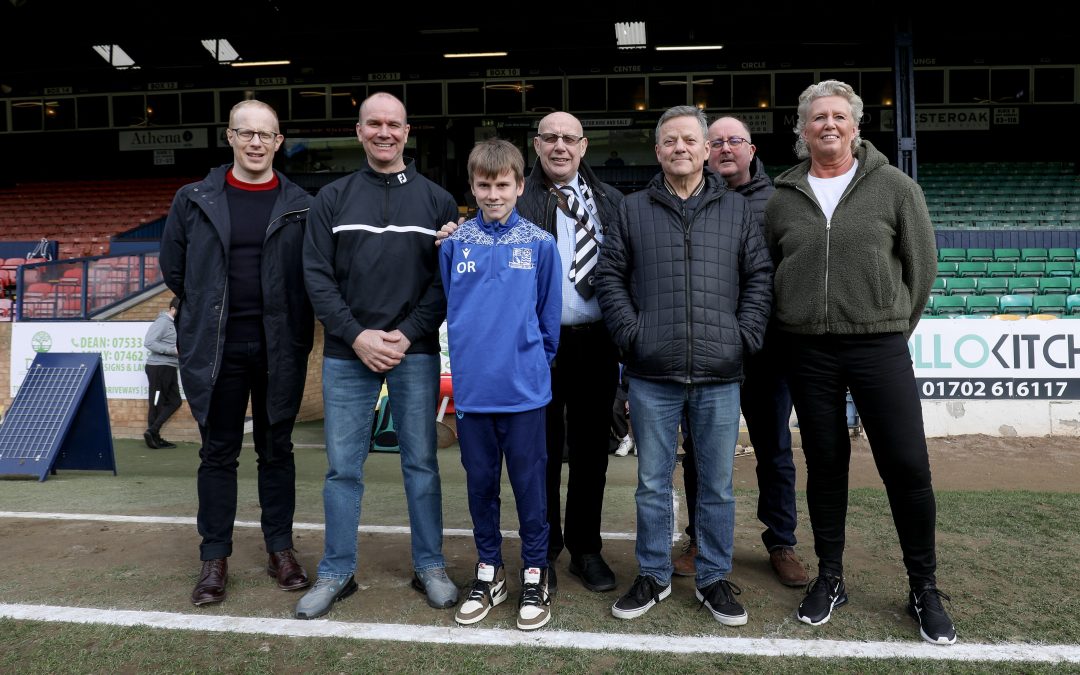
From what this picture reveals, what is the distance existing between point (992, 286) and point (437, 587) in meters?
12.1

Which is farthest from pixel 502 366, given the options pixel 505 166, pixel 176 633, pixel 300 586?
pixel 176 633

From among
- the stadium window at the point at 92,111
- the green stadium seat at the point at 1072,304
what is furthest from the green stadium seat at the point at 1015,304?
the stadium window at the point at 92,111

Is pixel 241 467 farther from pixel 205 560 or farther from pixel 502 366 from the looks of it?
pixel 502 366

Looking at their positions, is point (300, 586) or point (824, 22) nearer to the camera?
point (300, 586)

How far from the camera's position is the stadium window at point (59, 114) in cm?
2212

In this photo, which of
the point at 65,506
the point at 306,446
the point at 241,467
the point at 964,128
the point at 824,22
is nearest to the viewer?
the point at 65,506

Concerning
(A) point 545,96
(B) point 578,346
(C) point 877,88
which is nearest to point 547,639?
(B) point 578,346

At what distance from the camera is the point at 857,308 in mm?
2941

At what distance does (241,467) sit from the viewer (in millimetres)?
7109

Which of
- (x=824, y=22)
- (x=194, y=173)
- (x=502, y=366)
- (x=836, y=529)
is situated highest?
(x=824, y=22)

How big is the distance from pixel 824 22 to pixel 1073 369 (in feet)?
45.2

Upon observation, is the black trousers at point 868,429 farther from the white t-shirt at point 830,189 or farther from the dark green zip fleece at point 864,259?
the white t-shirt at point 830,189

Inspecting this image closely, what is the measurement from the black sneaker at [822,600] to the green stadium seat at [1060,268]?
12911 millimetres

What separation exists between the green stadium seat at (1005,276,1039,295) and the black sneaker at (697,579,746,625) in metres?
11.4
